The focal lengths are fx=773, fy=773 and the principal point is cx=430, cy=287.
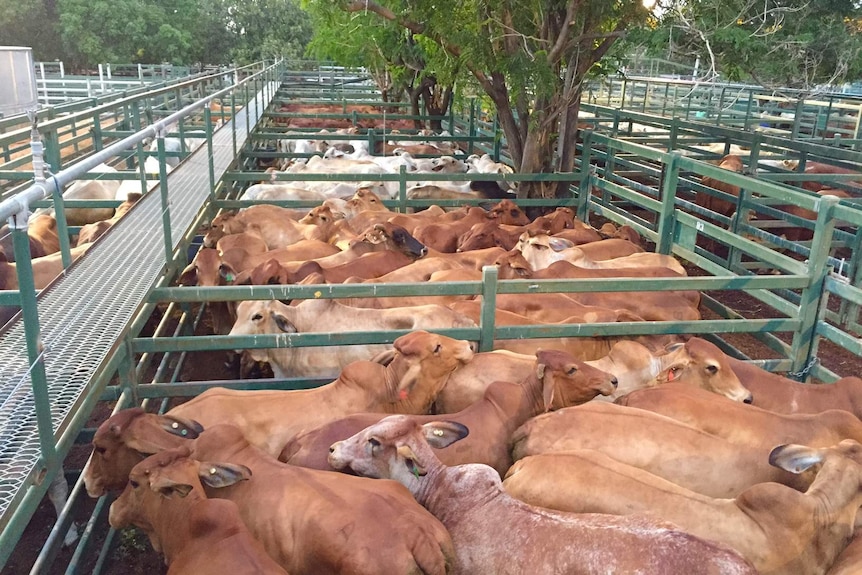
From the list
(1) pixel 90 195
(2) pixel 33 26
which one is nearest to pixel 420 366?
(1) pixel 90 195

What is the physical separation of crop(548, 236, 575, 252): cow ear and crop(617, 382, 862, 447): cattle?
3.21 metres

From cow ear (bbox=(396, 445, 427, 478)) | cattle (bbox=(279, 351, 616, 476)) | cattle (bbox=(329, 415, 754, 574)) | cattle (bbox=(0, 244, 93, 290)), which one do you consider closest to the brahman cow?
cattle (bbox=(279, 351, 616, 476))

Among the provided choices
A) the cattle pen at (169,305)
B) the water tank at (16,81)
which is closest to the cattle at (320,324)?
the cattle pen at (169,305)

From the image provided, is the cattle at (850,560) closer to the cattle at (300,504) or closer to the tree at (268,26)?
the cattle at (300,504)

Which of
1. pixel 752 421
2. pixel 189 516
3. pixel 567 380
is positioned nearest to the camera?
pixel 189 516

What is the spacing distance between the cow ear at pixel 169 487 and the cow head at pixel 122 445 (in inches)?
17.1

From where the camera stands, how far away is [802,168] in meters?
11.4

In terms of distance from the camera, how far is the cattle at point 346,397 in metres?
4.33

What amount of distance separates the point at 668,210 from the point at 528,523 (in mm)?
5153

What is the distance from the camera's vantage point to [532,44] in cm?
941

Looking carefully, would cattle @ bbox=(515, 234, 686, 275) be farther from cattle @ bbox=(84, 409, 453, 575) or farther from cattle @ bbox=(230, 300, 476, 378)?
cattle @ bbox=(84, 409, 453, 575)

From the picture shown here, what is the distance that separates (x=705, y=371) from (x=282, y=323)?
285 centimetres

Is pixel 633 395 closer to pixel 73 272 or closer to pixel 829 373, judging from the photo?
pixel 829 373

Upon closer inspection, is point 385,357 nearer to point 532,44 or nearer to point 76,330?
point 76,330
